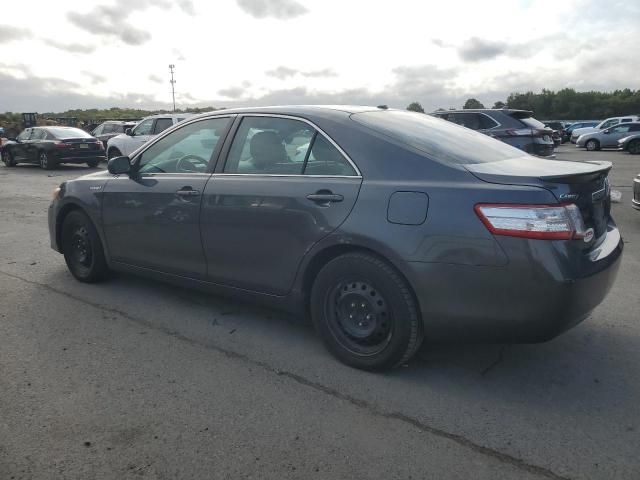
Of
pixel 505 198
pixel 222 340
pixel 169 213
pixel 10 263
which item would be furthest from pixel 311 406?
pixel 10 263

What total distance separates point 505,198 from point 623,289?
2674 mm

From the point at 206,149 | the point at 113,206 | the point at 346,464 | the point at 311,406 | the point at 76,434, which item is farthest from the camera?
the point at 113,206

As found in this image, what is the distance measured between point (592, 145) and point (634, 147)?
296 centimetres

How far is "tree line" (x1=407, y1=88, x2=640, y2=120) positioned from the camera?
7462 centimetres

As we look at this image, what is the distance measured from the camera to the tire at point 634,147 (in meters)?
25.0

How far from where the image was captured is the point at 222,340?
153 inches

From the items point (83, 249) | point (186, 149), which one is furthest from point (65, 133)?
point (186, 149)

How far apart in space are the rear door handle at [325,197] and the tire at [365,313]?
0.35 metres

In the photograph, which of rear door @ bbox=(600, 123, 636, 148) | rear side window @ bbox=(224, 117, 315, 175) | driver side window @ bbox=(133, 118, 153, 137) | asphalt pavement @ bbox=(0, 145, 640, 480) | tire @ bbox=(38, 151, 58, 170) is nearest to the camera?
asphalt pavement @ bbox=(0, 145, 640, 480)

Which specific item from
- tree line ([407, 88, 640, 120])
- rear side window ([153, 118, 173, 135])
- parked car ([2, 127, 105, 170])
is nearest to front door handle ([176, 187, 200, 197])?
rear side window ([153, 118, 173, 135])

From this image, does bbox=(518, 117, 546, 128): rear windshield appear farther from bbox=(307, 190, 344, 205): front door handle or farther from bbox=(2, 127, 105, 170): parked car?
bbox=(2, 127, 105, 170): parked car

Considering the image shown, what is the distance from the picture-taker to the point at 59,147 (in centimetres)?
1825

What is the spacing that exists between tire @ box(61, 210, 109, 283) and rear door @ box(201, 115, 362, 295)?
1.53 metres

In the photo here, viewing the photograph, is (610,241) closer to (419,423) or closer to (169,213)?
(419,423)
